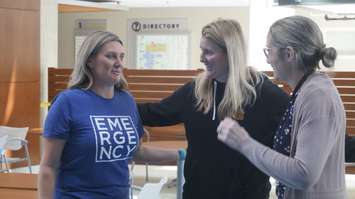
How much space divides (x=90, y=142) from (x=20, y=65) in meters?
6.20

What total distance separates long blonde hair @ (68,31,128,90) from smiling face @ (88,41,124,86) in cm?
1

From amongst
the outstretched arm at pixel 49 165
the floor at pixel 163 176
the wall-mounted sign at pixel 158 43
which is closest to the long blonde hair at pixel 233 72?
the outstretched arm at pixel 49 165

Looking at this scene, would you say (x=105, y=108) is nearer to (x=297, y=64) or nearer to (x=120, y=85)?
(x=120, y=85)

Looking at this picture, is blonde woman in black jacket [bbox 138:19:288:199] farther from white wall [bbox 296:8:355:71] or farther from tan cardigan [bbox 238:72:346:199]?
white wall [bbox 296:8:355:71]

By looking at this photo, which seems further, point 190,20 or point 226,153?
point 190,20

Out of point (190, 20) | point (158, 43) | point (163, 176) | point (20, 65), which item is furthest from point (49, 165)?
point (158, 43)

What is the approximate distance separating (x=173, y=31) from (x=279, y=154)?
36.8 feet

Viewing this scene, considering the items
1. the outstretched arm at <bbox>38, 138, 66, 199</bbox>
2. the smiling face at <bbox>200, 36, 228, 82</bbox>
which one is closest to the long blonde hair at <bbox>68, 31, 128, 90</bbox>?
the outstretched arm at <bbox>38, 138, 66, 199</bbox>

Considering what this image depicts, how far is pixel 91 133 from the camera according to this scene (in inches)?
83.7

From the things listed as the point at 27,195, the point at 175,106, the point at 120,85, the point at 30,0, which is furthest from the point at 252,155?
the point at 30,0

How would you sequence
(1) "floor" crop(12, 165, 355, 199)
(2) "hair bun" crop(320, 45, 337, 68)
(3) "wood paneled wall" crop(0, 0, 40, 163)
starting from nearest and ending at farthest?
(2) "hair bun" crop(320, 45, 337, 68) < (1) "floor" crop(12, 165, 355, 199) < (3) "wood paneled wall" crop(0, 0, 40, 163)

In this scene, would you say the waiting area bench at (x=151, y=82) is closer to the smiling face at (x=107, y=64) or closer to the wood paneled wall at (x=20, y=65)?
the wood paneled wall at (x=20, y=65)

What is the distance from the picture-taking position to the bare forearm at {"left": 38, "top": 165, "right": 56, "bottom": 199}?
2125 millimetres

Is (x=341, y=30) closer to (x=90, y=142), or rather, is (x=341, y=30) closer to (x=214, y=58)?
(x=214, y=58)
